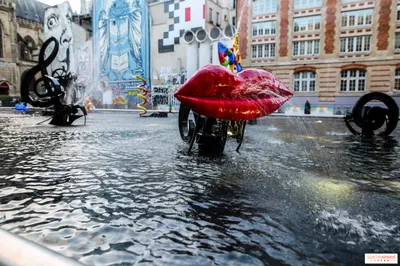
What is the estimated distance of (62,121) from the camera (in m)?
12.4

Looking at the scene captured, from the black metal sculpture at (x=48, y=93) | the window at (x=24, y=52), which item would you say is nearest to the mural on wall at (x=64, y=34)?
the window at (x=24, y=52)

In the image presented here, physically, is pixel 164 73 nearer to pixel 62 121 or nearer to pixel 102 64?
pixel 102 64

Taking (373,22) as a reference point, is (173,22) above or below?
above

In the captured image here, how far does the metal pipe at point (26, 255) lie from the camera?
2.80 ft

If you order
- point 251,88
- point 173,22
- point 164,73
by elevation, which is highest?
point 173,22

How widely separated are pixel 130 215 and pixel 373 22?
32.2m

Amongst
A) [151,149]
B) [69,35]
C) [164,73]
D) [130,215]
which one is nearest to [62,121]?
[151,149]

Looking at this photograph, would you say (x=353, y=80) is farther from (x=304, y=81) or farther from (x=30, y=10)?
(x=30, y=10)

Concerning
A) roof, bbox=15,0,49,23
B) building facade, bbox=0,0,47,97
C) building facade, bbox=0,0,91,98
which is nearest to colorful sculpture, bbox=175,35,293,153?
building facade, bbox=0,0,91,98

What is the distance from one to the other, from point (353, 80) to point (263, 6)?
12739mm

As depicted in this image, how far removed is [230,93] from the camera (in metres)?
4.48

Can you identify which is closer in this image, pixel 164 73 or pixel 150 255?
pixel 150 255

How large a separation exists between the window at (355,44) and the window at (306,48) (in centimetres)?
243

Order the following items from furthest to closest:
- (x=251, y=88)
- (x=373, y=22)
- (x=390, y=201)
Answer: (x=373, y=22) → (x=251, y=88) → (x=390, y=201)
